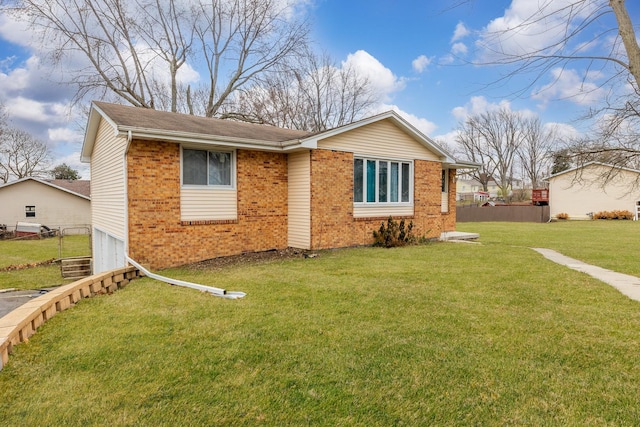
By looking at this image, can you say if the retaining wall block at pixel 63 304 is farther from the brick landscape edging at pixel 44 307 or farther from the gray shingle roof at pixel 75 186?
the gray shingle roof at pixel 75 186

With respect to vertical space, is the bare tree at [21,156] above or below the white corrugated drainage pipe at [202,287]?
above

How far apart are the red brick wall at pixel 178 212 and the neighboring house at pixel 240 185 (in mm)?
22

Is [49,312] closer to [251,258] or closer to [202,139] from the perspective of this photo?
[202,139]

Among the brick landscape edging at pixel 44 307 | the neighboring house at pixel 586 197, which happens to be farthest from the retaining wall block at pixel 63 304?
the neighboring house at pixel 586 197

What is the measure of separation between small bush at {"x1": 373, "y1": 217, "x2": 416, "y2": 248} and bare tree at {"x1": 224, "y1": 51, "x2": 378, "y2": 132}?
1854cm

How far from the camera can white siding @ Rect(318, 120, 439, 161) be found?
1061 cm

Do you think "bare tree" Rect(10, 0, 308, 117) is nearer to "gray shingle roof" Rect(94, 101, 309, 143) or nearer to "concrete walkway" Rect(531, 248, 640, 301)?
"gray shingle roof" Rect(94, 101, 309, 143)

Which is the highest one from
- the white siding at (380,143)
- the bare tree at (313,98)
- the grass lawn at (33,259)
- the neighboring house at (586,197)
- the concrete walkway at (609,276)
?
the bare tree at (313,98)

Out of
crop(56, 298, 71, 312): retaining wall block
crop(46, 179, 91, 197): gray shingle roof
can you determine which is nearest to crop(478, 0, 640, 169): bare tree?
crop(56, 298, 71, 312): retaining wall block

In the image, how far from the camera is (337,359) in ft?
11.3

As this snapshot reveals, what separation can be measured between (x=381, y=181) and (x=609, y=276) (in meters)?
6.21

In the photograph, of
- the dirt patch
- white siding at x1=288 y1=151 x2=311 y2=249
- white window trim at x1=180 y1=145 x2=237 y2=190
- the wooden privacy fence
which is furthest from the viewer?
the wooden privacy fence

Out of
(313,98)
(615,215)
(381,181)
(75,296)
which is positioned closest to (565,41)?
(381,181)

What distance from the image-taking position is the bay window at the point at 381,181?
11188 millimetres
